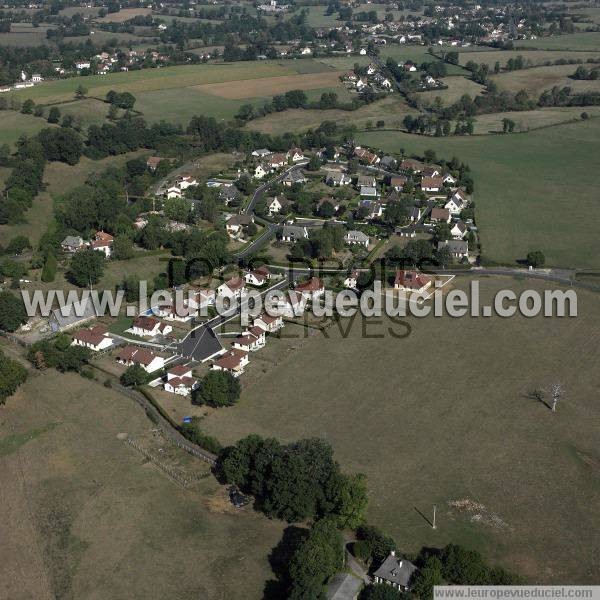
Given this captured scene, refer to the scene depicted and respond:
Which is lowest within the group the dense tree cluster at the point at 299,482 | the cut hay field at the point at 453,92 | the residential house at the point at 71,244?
the cut hay field at the point at 453,92

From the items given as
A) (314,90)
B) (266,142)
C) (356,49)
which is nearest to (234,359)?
(266,142)

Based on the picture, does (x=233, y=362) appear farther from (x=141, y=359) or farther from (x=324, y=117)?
(x=324, y=117)

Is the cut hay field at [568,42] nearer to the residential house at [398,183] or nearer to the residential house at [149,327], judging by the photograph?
the residential house at [398,183]

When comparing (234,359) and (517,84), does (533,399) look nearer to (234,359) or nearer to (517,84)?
(234,359)

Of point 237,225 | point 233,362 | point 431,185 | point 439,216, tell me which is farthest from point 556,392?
point 431,185

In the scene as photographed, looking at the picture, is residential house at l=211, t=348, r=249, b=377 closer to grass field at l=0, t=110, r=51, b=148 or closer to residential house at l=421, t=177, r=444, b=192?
residential house at l=421, t=177, r=444, b=192

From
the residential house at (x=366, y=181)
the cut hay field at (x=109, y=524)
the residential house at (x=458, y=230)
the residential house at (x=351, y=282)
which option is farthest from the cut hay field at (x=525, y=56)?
the cut hay field at (x=109, y=524)
